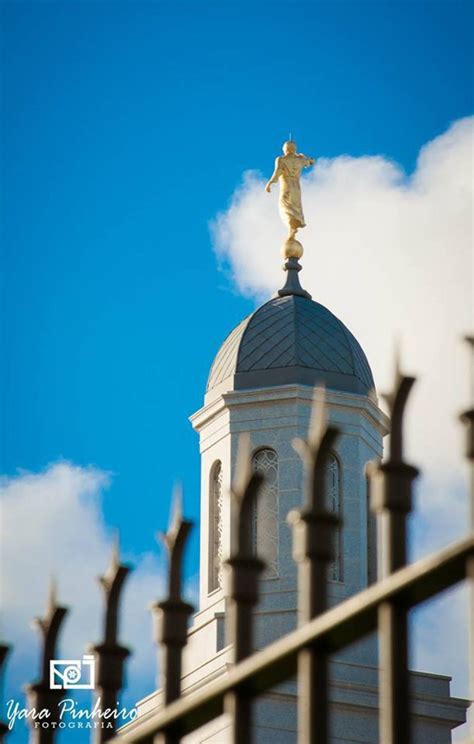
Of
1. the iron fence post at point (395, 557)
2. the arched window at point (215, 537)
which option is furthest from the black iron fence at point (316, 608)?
the arched window at point (215, 537)

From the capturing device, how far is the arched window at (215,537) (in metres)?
27.0

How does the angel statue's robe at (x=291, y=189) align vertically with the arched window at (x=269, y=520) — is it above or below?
above

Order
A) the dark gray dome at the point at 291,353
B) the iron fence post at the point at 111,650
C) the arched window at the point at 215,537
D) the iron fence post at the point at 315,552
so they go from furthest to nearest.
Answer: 1. the dark gray dome at the point at 291,353
2. the arched window at the point at 215,537
3. the iron fence post at the point at 111,650
4. the iron fence post at the point at 315,552

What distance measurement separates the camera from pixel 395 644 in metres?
5.72

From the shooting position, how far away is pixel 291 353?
2755cm

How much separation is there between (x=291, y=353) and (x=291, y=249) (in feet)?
9.56

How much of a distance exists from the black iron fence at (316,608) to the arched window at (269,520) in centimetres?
1946

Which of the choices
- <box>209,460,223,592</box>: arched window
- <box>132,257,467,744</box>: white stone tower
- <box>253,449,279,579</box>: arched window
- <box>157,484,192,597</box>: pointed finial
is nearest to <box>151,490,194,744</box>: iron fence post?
<box>157,484,192,597</box>: pointed finial

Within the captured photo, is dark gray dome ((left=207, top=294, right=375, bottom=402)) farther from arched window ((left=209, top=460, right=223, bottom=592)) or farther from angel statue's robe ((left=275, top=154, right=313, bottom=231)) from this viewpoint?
angel statue's robe ((left=275, top=154, right=313, bottom=231))

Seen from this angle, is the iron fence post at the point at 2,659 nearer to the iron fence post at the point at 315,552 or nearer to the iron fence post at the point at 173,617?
the iron fence post at the point at 173,617

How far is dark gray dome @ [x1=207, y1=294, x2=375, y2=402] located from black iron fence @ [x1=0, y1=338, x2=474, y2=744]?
20.0 metres

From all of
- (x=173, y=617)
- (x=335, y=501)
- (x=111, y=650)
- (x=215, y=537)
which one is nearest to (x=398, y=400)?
(x=173, y=617)

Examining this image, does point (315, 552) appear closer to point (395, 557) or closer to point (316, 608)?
point (316, 608)

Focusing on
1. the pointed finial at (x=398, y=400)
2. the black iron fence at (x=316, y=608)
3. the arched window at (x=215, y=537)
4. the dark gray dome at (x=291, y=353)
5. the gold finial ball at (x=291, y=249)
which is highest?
the gold finial ball at (x=291, y=249)
